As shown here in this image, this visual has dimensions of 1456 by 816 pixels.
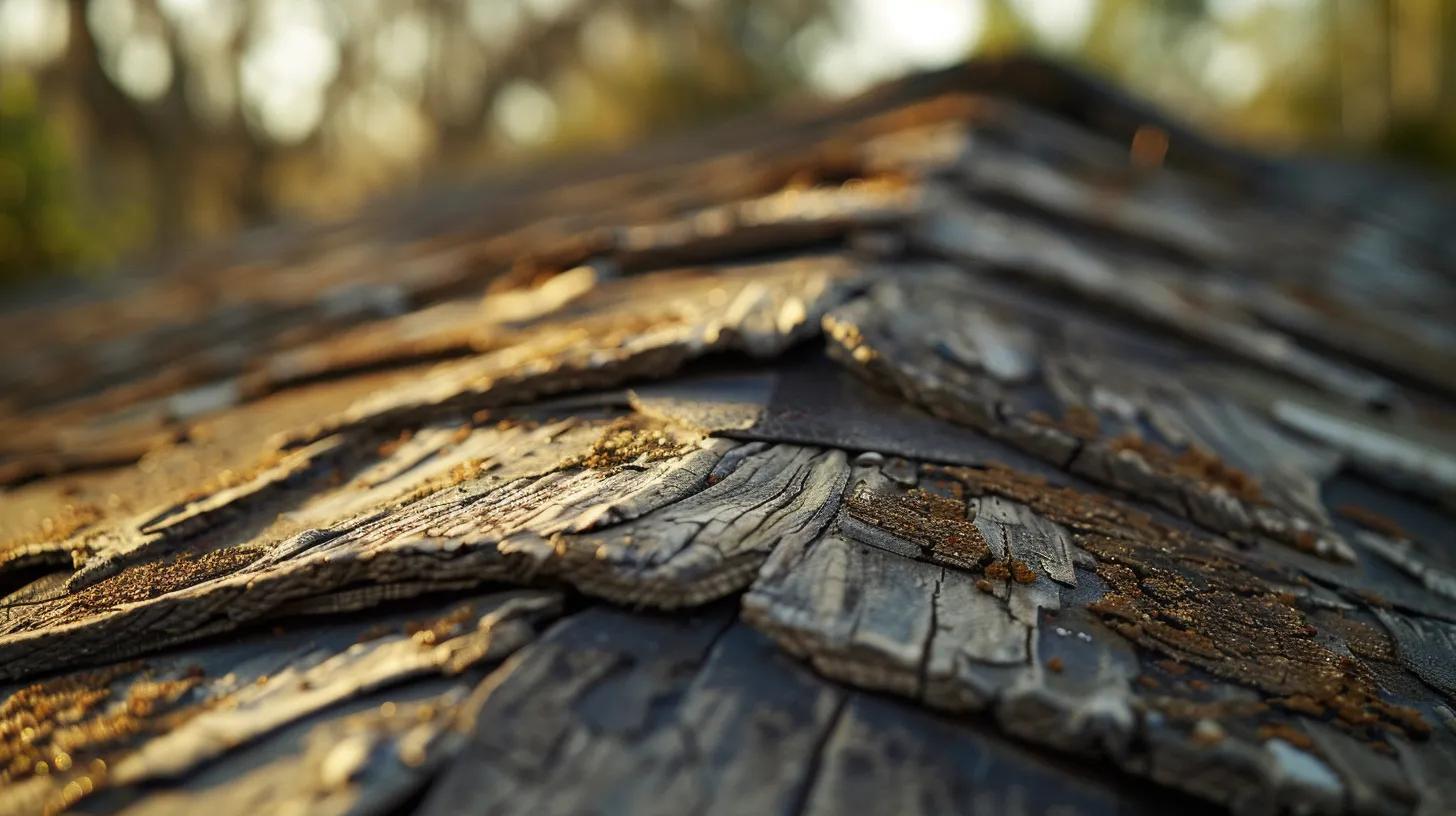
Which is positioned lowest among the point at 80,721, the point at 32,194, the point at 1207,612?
the point at 1207,612

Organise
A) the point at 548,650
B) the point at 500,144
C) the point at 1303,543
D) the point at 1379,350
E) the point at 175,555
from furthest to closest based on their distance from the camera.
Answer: the point at 500,144
the point at 1379,350
the point at 1303,543
the point at 175,555
the point at 548,650

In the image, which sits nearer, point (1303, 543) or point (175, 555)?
point (175, 555)

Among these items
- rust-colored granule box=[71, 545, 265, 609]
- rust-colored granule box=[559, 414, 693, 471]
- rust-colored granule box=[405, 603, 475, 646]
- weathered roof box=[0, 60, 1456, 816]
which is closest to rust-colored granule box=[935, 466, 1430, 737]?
weathered roof box=[0, 60, 1456, 816]

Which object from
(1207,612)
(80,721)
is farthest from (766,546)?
(80,721)

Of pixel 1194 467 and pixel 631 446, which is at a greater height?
pixel 631 446

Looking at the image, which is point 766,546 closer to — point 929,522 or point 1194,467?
point 929,522

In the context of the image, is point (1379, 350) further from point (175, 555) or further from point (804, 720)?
point (175, 555)

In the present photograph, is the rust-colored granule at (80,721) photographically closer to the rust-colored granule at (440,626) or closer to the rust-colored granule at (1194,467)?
the rust-colored granule at (440,626)


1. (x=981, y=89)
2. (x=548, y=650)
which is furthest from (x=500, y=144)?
(x=548, y=650)
